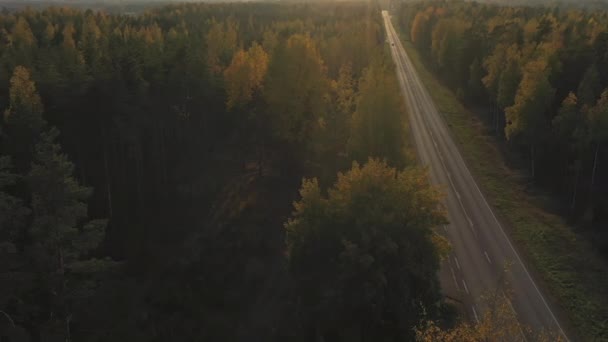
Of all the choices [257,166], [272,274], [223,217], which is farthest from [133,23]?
[272,274]

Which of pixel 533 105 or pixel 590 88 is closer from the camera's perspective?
pixel 590 88

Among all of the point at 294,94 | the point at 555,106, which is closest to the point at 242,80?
the point at 294,94

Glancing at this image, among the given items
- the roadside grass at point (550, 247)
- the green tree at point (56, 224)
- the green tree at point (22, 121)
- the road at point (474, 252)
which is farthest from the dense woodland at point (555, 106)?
the green tree at point (22, 121)

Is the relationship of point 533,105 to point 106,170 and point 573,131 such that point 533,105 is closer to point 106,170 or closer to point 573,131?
point 573,131

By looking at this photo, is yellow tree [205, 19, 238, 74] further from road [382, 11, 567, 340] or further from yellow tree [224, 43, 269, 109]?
road [382, 11, 567, 340]

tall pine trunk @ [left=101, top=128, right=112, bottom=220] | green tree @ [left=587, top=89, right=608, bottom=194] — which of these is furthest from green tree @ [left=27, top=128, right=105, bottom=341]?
green tree @ [left=587, top=89, right=608, bottom=194]

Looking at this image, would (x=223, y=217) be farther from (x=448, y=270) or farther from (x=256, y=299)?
(x=448, y=270)

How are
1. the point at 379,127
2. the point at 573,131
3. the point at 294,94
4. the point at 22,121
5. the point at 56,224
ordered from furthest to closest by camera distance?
1. the point at 573,131
2. the point at 294,94
3. the point at 379,127
4. the point at 22,121
5. the point at 56,224
